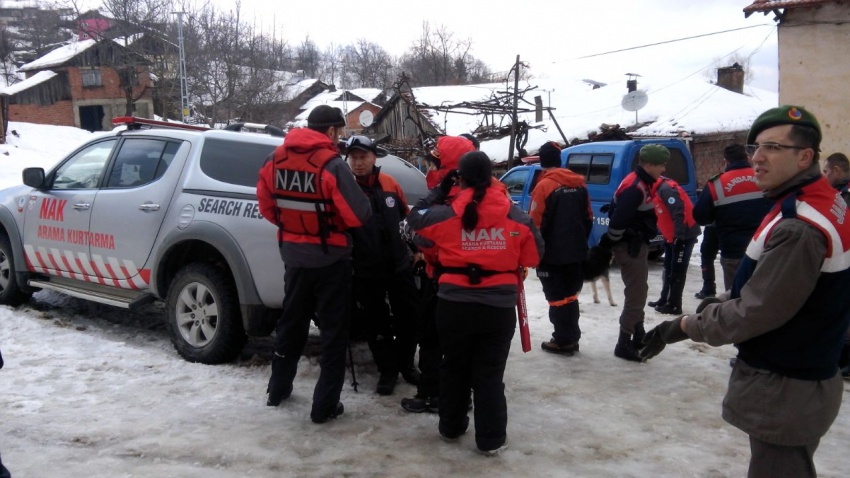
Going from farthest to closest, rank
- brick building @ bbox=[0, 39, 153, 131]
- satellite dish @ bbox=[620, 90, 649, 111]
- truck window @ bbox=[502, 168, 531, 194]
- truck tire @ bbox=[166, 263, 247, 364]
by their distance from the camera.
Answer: brick building @ bbox=[0, 39, 153, 131] < satellite dish @ bbox=[620, 90, 649, 111] < truck window @ bbox=[502, 168, 531, 194] < truck tire @ bbox=[166, 263, 247, 364]

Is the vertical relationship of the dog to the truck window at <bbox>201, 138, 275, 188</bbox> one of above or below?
below

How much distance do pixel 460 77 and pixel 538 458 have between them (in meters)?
58.3

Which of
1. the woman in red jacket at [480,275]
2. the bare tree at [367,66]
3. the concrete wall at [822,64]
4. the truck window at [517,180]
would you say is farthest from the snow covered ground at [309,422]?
the bare tree at [367,66]

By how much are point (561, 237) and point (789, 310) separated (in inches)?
138

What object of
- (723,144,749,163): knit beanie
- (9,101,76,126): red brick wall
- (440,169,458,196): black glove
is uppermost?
(9,101,76,126): red brick wall

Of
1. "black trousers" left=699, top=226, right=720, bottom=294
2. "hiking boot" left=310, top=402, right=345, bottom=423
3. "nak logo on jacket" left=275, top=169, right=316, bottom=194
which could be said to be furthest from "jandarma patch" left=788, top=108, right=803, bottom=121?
"black trousers" left=699, top=226, right=720, bottom=294

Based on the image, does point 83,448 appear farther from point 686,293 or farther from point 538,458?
point 686,293

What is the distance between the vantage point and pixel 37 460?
3705 millimetres

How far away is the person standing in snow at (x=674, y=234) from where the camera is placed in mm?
6898

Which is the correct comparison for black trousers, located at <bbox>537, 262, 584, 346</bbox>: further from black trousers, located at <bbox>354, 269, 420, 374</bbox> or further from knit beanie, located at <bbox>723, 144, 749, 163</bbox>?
knit beanie, located at <bbox>723, 144, 749, 163</bbox>

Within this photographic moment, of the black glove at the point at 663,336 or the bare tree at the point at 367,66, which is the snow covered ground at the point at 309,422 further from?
the bare tree at the point at 367,66

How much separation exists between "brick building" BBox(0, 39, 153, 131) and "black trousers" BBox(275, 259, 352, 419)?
139 ft

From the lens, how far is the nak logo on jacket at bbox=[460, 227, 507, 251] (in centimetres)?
386

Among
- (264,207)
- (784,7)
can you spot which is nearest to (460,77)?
(784,7)
